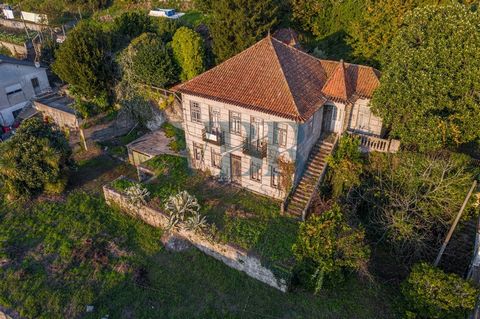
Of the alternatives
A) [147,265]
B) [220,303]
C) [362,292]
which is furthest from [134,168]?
[362,292]

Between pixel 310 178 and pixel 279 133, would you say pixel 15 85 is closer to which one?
pixel 279 133

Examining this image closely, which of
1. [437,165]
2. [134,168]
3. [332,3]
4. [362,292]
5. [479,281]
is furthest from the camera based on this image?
[332,3]

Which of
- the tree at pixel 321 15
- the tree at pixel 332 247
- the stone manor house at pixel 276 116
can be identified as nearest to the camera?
the tree at pixel 332 247

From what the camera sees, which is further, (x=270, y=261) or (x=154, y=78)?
(x=154, y=78)

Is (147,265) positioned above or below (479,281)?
below

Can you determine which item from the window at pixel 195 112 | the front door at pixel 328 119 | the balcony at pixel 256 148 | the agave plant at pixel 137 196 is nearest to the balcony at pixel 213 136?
the window at pixel 195 112

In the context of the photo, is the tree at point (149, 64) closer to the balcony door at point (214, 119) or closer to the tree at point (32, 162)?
the tree at point (32, 162)

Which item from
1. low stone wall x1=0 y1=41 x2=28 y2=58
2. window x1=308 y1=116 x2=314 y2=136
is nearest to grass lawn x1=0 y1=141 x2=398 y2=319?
window x1=308 y1=116 x2=314 y2=136

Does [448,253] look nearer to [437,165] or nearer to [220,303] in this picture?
[437,165]
